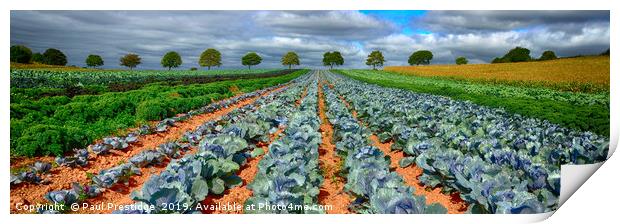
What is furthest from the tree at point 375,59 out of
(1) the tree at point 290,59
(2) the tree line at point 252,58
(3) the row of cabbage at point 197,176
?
(3) the row of cabbage at point 197,176

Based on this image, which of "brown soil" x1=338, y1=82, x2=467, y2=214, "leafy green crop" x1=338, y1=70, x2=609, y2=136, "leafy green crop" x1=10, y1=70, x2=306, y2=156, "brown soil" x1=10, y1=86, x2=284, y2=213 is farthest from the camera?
"leafy green crop" x1=338, y1=70, x2=609, y2=136

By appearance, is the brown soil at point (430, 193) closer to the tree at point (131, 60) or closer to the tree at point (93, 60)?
the tree at point (131, 60)

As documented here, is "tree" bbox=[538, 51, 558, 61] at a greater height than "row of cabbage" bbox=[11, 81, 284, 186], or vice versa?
"tree" bbox=[538, 51, 558, 61]

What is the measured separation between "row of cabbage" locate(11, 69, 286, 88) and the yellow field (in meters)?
5.06

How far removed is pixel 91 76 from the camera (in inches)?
497

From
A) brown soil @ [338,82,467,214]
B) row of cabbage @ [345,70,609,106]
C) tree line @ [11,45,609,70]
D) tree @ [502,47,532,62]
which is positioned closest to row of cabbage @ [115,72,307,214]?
tree line @ [11,45,609,70]

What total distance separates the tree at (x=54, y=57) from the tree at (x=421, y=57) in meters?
5.41

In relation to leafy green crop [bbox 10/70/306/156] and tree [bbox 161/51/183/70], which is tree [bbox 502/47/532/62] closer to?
tree [bbox 161/51/183/70]

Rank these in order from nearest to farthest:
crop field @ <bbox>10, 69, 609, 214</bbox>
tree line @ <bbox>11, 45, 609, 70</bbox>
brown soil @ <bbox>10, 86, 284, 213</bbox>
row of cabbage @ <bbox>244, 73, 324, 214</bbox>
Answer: row of cabbage @ <bbox>244, 73, 324, 214</bbox>
crop field @ <bbox>10, 69, 609, 214</bbox>
brown soil @ <bbox>10, 86, 284, 213</bbox>
tree line @ <bbox>11, 45, 609, 70</bbox>

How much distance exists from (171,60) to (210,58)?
0.61 meters

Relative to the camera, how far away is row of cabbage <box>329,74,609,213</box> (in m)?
5.16

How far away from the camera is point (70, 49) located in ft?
22.3
